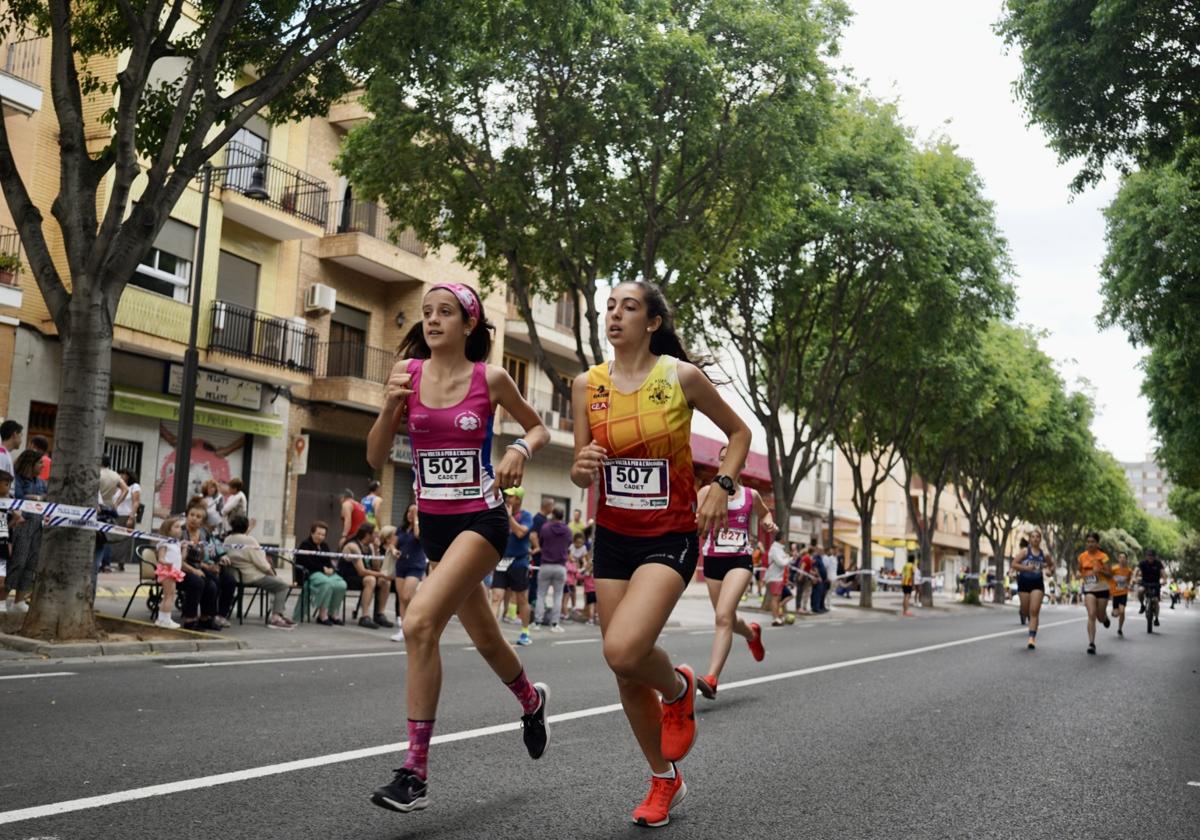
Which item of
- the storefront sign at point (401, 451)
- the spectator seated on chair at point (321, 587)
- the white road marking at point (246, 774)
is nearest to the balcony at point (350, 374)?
the storefront sign at point (401, 451)

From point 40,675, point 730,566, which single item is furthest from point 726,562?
point 40,675

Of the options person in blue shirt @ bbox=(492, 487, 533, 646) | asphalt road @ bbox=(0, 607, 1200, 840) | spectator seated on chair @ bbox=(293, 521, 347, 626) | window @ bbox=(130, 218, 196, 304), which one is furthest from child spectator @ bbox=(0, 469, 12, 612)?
window @ bbox=(130, 218, 196, 304)

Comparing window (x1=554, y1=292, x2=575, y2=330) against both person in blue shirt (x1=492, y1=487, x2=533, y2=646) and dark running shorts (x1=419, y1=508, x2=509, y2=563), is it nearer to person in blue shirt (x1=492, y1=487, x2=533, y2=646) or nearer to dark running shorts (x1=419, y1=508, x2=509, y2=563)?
person in blue shirt (x1=492, y1=487, x2=533, y2=646)

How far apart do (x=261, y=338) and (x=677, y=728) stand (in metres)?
22.2

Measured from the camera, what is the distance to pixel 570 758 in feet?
19.8

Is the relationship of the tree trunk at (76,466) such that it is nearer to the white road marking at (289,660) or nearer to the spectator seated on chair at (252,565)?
the white road marking at (289,660)

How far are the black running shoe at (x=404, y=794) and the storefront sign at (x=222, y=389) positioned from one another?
20.4 meters

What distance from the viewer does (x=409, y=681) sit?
14.5ft

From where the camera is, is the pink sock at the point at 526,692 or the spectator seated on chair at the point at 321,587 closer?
the pink sock at the point at 526,692

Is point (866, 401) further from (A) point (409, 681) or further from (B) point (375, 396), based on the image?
(A) point (409, 681)

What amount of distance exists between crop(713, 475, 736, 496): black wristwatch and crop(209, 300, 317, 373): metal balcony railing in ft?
68.7

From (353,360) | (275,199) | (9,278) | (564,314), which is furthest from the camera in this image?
(564,314)

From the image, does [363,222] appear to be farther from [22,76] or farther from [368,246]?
[22,76]

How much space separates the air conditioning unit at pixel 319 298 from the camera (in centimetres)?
2705
